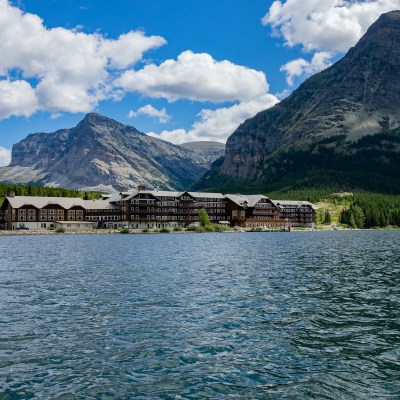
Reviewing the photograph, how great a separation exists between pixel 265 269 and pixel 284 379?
3870 cm

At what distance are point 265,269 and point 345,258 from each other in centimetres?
2116

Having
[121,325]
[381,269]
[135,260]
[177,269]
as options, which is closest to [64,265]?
[135,260]

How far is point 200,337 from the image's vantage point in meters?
25.6

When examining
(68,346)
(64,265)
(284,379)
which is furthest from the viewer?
(64,265)

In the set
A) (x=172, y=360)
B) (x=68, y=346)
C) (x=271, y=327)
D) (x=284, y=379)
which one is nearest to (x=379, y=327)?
(x=271, y=327)

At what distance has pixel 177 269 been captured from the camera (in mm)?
57219

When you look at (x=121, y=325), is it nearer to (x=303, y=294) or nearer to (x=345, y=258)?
(x=303, y=294)

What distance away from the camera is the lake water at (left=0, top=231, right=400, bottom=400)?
18.4m

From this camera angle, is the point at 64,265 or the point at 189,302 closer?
the point at 189,302

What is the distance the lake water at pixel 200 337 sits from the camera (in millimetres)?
18438

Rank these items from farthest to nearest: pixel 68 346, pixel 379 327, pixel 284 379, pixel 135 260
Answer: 1. pixel 135 260
2. pixel 379 327
3. pixel 68 346
4. pixel 284 379

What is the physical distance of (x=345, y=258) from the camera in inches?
2859

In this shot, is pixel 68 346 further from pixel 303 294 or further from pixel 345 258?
pixel 345 258

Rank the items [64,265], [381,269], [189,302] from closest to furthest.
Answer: [189,302], [381,269], [64,265]
